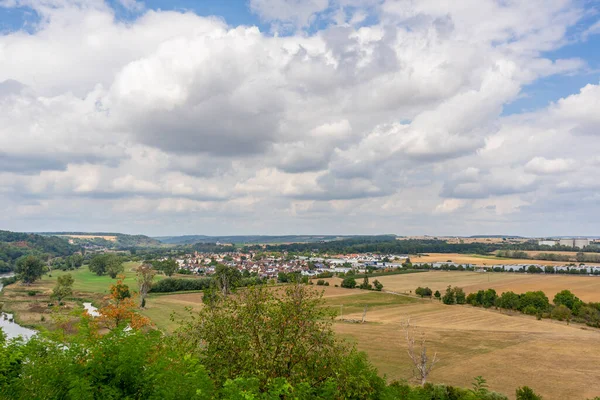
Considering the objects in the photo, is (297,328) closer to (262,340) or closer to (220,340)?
(262,340)

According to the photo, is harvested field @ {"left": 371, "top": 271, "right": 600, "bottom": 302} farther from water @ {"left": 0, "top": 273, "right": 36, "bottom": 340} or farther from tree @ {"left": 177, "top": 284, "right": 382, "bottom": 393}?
tree @ {"left": 177, "top": 284, "right": 382, "bottom": 393}

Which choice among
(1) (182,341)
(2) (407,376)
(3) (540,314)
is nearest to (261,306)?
(1) (182,341)

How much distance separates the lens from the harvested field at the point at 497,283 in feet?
360

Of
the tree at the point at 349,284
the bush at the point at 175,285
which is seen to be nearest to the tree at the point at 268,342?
the bush at the point at 175,285

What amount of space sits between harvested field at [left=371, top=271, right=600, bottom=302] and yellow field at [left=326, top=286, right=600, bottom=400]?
24391 millimetres

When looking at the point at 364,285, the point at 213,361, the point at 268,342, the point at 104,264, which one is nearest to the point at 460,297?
the point at 364,285

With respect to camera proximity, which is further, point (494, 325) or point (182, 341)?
point (494, 325)

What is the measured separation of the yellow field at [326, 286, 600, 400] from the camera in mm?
43250

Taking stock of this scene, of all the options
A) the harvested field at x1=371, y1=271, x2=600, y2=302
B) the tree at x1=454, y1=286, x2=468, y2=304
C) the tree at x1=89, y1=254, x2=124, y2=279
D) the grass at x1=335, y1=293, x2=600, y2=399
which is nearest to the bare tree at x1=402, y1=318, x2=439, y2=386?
the grass at x1=335, y1=293, x2=600, y2=399

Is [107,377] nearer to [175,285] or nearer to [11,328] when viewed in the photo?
[11,328]

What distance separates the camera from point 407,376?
4472cm

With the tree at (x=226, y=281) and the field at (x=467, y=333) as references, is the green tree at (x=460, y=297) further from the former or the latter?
the tree at (x=226, y=281)

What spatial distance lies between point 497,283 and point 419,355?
88388 mm

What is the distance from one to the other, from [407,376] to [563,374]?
60.1 feet
